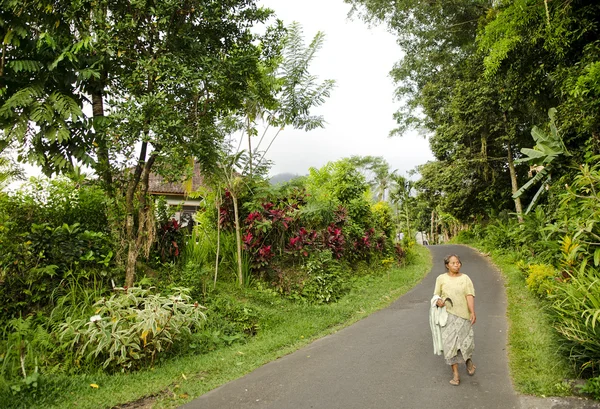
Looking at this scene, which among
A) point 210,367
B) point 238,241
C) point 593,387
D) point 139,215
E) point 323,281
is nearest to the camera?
point 593,387

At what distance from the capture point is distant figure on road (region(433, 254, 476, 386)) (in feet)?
15.6

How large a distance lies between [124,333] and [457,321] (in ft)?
13.7

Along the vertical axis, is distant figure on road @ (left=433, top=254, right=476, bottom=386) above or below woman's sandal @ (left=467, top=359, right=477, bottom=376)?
above

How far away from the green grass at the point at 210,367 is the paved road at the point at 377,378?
0.26 meters

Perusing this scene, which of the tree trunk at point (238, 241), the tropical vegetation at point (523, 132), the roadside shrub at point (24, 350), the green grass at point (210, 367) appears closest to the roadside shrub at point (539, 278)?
the tropical vegetation at point (523, 132)

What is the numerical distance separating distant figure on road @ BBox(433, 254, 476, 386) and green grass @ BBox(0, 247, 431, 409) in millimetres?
2390

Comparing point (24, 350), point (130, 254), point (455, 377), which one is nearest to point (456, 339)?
point (455, 377)

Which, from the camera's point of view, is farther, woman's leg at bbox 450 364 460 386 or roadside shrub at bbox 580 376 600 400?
woman's leg at bbox 450 364 460 386

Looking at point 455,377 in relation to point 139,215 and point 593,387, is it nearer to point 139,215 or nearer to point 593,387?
point 593,387

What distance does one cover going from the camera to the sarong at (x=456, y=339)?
187 inches

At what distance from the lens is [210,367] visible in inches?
210

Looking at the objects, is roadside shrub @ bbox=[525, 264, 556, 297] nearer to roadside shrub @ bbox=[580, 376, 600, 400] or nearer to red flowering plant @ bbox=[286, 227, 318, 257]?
roadside shrub @ bbox=[580, 376, 600, 400]

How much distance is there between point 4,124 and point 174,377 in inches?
164

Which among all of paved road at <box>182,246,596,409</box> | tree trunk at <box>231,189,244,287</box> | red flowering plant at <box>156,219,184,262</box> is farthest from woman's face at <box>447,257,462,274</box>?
red flowering plant at <box>156,219,184,262</box>
